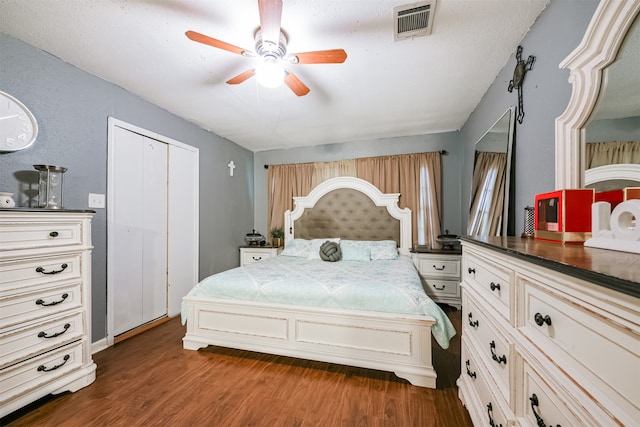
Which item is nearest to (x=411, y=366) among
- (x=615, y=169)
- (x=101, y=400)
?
(x=615, y=169)

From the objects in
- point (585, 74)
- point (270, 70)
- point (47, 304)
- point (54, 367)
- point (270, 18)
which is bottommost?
point (54, 367)

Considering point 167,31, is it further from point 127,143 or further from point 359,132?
point 359,132

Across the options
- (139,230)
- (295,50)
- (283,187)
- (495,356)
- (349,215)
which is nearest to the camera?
(495,356)

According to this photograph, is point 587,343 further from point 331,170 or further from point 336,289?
point 331,170

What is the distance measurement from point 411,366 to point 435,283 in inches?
65.7

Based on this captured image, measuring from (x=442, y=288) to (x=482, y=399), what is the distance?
211cm

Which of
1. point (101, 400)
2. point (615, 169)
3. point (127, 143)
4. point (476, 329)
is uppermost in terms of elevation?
point (127, 143)

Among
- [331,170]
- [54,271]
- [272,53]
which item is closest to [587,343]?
[272,53]

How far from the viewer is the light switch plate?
2186 millimetres

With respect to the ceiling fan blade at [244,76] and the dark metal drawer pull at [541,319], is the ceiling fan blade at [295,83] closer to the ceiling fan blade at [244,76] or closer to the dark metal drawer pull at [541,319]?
the ceiling fan blade at [244,76]

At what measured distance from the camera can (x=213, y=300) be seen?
2.17 meters

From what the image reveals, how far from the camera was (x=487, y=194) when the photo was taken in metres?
2.31

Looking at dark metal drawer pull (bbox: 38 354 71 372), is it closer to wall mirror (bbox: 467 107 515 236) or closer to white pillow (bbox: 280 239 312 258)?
white pillow (bbox: 280 239 312 258)

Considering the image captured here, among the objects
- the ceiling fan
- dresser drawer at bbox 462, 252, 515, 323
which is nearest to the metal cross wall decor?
dresser drawer at bbox 462, 252, 515, 323
